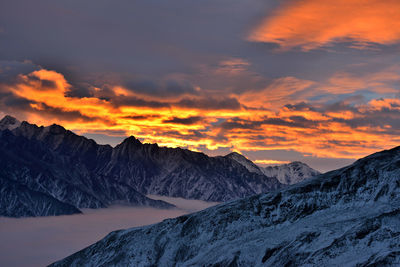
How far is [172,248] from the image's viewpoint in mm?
166125

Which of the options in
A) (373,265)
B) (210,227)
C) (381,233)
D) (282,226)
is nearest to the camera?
(373,265)

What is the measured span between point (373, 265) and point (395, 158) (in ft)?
245

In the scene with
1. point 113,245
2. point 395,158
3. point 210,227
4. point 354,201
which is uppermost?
point 395,158

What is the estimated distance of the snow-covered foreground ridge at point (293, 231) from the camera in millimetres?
109812

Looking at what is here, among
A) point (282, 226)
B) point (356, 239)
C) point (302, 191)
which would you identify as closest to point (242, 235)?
point (282, 226)

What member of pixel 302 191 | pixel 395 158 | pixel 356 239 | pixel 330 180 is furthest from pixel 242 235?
pixel 395 158

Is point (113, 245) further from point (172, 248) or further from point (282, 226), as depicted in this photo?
point (282, 226)

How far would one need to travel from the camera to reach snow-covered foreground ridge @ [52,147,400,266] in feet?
360

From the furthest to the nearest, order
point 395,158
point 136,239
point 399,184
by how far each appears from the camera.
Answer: point 136,239 < point 395,158 < point 399,184

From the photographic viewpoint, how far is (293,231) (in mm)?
135500

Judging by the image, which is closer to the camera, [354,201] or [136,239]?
[354,201]

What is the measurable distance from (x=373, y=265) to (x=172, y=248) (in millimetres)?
89019

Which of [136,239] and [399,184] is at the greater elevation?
[399,184]

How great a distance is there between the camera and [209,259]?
467 ft
